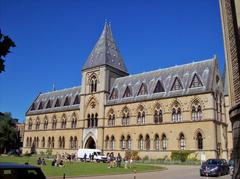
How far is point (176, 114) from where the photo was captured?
160ft

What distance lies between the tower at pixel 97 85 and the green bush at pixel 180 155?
15659 millimetres

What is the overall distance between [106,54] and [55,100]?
1888cm

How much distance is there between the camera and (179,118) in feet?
158

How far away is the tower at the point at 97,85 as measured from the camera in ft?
192

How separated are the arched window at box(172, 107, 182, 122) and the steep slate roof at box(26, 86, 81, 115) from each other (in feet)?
75.0

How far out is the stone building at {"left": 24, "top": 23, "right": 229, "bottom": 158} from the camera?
151ft

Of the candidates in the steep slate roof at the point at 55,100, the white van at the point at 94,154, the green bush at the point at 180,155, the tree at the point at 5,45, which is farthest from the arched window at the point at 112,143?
the tree at the point at 5,45

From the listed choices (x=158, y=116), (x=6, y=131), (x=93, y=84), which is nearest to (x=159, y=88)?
(x=158, y=116)

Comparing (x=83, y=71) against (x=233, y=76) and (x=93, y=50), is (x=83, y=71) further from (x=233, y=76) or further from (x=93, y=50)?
(x=233, y=76)

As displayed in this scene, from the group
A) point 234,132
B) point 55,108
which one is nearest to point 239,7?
point 234,132

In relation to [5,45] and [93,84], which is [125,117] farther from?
[5,45]

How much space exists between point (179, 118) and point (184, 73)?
785 centimetres

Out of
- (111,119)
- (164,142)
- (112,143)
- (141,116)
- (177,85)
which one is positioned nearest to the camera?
(164,142)

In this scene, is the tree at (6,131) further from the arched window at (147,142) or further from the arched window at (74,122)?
the arched window at (147,142)
